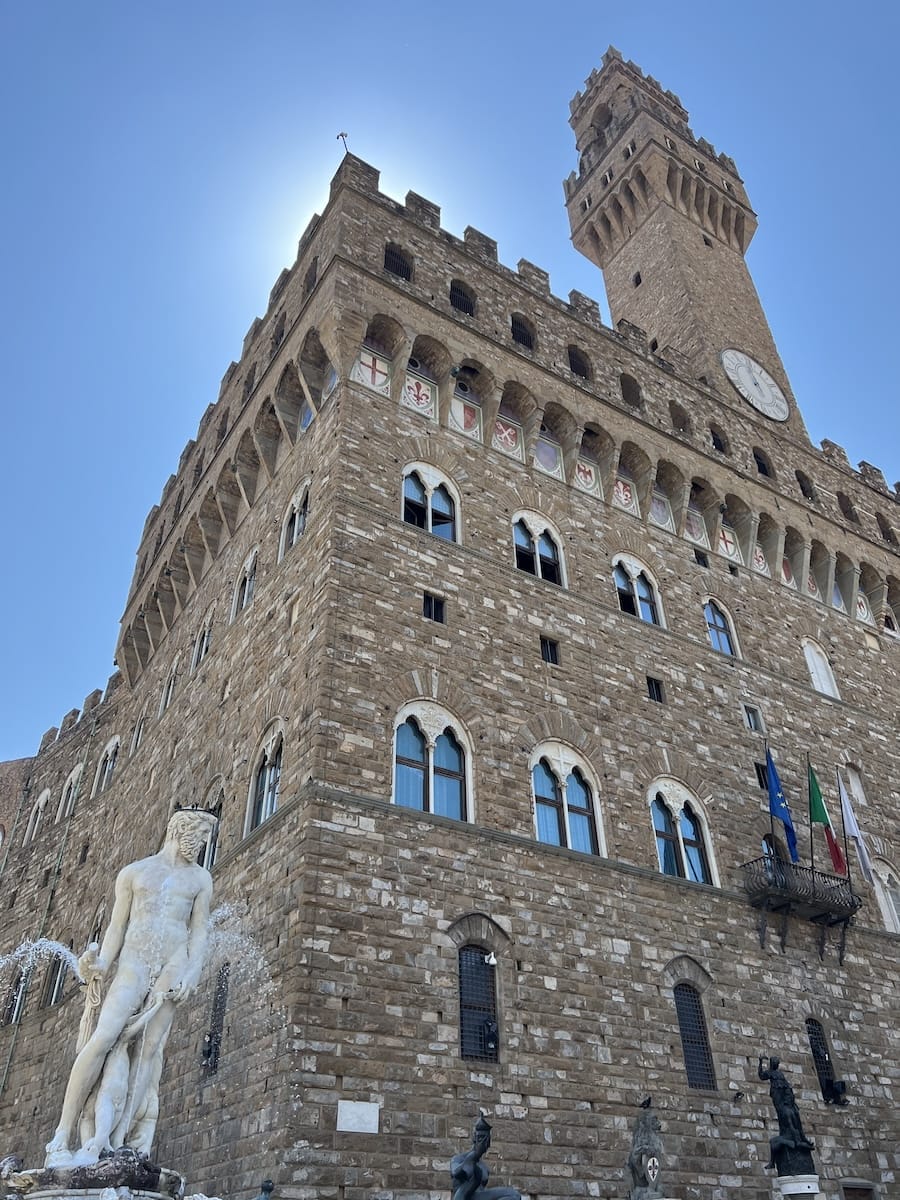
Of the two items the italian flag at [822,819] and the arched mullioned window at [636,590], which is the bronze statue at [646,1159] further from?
the arched mullioned window at [636,590]

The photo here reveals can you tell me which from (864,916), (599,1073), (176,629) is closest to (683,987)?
(599,1073)

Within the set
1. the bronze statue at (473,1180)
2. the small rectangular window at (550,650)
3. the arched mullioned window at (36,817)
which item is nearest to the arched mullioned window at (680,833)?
the small rectangular window at (550,650)

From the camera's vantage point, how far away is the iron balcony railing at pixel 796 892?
14.3m

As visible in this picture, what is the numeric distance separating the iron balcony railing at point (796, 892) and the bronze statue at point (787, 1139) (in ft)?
9.68

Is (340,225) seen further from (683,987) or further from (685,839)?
(683,987)

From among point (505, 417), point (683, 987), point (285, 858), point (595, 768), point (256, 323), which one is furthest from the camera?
point (256, 323)

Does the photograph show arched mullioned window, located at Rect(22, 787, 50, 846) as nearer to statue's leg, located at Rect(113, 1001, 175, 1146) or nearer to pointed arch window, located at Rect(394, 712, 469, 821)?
pointed arch window, located at Rect(394, 712, 469, 821)

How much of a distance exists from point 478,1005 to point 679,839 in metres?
4.58

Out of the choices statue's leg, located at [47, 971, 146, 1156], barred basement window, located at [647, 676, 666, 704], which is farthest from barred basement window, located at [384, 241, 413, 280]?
statue's leg, located at [47, 971, 146, 1156]

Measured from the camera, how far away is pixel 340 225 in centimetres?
1645

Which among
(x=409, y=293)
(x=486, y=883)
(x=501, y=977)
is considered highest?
(x=409, y=293)

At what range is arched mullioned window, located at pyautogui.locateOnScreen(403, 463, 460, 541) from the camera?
48.6 feet

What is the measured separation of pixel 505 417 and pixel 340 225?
4.25 meters

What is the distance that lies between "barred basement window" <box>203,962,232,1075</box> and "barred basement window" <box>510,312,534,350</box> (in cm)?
1196
